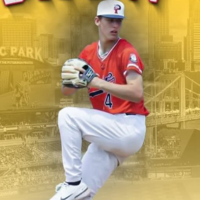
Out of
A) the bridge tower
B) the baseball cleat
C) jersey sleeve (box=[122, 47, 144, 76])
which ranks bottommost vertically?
the baseball cleat

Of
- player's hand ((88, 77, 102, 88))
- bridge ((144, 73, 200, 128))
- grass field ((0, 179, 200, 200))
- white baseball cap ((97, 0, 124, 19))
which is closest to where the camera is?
player's hand ((88, 77, 102, 88))

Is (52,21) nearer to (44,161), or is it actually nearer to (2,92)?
(2,92)

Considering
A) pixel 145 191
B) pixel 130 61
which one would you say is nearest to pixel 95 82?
pixel 130 61

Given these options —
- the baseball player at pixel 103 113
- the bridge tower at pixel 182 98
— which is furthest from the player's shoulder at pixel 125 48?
the bridge tower at pixel 182 98

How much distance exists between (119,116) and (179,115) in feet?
5.64

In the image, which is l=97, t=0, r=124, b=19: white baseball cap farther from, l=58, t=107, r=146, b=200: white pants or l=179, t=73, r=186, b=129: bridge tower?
l=179, t=73, r=186, b=129: bridge tower

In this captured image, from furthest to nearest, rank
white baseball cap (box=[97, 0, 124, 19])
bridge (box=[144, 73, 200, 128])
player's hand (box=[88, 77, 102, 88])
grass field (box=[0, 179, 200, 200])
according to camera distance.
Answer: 1. bridge (box=[144, 73, 200, 128])
2. grass field (box=[0, 179, 200, 200])
3. white baseball cap (box=[97, 0, 124, 19])
4. player's hand (box=[88, 77, 102, 88])

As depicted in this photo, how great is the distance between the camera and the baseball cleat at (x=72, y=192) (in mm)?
1754

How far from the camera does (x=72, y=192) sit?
1.75 m

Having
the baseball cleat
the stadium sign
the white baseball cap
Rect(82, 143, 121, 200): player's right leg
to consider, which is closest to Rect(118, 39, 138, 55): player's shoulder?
the white baseball cap

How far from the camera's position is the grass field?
3033 millimetres

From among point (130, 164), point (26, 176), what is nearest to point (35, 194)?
point (26, 176)

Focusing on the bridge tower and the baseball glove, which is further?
→ the bridge tower

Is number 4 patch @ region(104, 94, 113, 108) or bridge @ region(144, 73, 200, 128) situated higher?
number 4 patch @ region(104, 94, 113, 108)
